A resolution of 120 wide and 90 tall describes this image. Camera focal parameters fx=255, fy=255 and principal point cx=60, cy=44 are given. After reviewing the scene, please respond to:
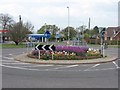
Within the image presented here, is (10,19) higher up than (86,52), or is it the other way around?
(10,19)

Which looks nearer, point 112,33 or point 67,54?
point 67,54

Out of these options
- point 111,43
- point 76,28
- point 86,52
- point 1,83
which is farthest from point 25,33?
point 76,28

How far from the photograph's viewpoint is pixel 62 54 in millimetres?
21609

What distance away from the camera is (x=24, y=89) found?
29.0ft

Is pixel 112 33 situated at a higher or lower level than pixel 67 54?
higher

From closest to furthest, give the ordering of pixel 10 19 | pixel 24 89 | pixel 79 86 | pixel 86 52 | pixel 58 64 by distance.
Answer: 1. pixel 24 89
2. pixel 79 86
3. pixel 58 64
4. pixel 86 52
5. pixel 10 19

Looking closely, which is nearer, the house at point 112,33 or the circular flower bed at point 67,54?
the circular flower bed at point 67,54

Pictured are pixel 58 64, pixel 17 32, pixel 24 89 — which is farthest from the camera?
pixel 17 32

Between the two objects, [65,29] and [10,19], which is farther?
[65,29]

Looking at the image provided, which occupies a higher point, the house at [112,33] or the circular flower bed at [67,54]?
the house at [112,33]

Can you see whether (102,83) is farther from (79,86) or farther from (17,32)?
(17,32)

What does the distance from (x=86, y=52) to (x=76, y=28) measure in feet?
314

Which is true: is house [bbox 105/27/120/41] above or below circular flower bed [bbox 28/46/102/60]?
above

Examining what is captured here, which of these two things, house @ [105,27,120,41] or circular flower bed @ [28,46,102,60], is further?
house @ [105,27,120,41]
